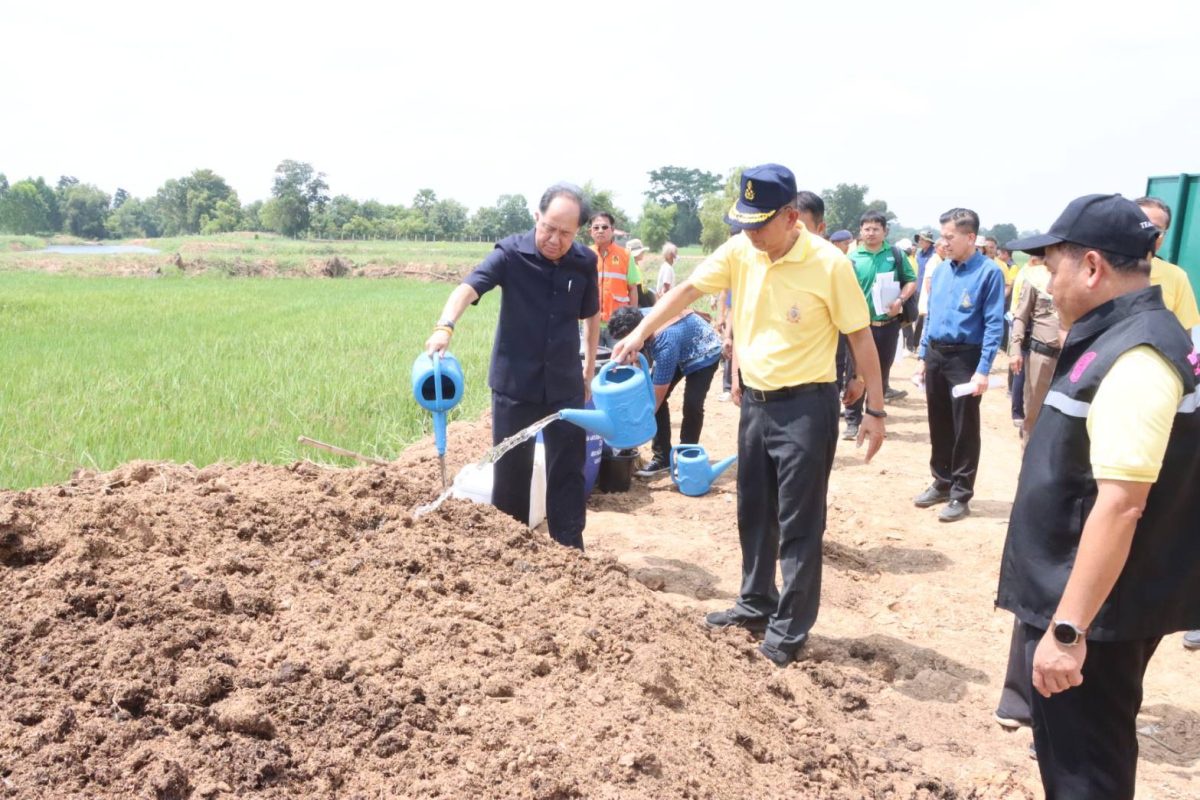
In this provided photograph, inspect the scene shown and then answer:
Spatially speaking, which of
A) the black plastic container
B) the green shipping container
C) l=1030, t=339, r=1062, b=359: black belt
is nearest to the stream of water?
the black plastic container

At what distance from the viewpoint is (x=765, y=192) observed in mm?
3178

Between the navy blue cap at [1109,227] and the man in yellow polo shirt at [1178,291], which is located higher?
the navy blue cap at [1109,227]

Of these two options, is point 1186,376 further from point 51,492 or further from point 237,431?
point 237,431

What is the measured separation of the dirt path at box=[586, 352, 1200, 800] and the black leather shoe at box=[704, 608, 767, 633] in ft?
0.62

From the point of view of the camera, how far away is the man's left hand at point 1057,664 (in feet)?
5.96

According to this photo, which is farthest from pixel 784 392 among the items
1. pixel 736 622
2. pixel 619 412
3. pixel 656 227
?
pixel 656 227

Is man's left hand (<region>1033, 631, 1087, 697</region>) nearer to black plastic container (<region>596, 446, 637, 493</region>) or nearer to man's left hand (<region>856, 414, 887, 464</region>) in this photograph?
man's left hand (<region>856, 414, 887, 464</region>)

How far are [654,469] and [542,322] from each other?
A: 2674 mm

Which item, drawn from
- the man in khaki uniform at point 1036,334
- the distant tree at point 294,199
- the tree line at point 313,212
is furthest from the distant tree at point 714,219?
the man in khaki uniform at point 1036,334

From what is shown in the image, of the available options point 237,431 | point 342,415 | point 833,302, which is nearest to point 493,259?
point 833,302

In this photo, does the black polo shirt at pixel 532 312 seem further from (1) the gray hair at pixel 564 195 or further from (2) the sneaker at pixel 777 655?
(2) the sneaker at pixel 777 655

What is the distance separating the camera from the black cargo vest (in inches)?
70.6

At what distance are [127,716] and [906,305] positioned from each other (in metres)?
6.52

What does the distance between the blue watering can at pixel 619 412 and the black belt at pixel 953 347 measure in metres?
2.36
